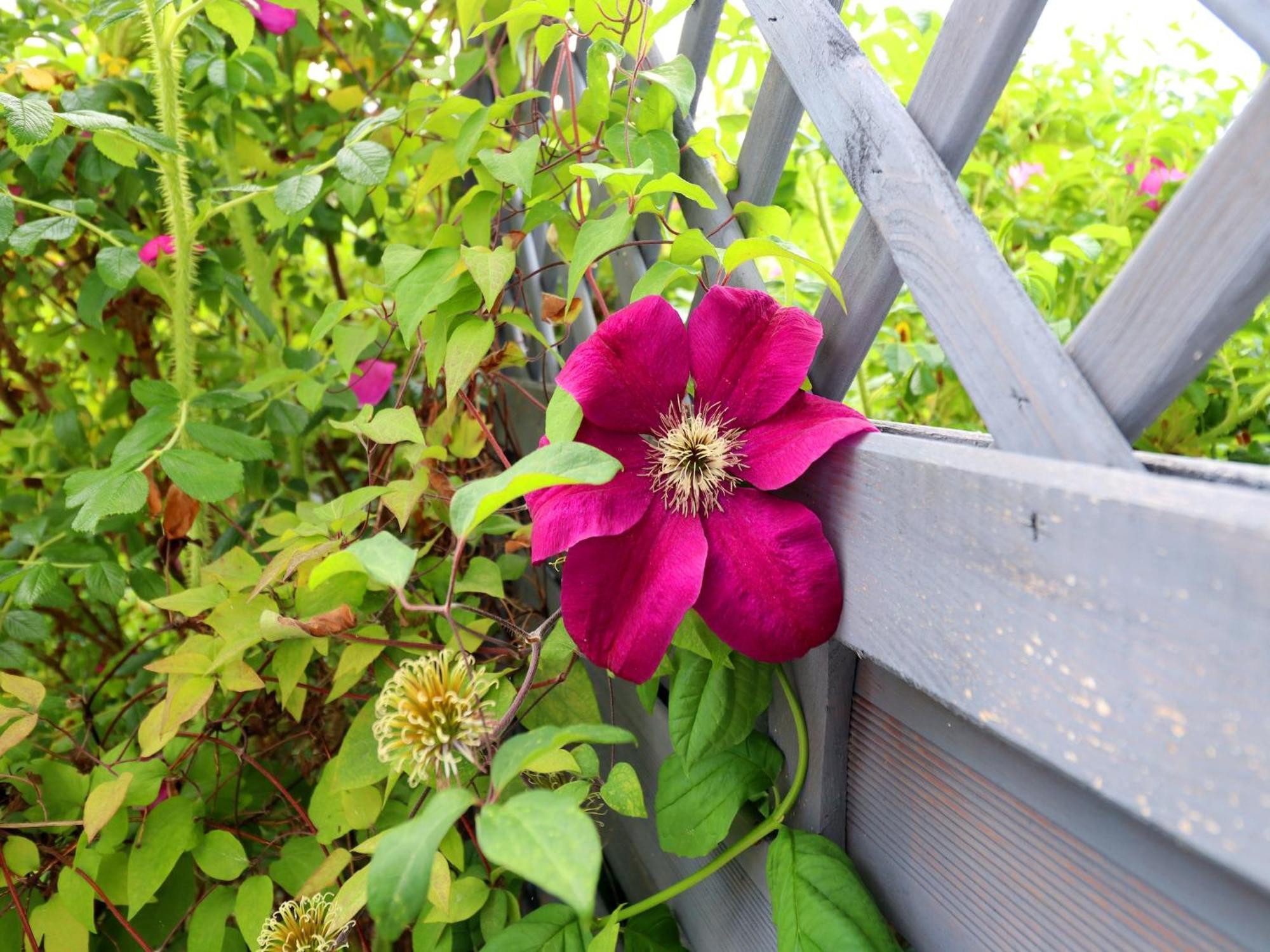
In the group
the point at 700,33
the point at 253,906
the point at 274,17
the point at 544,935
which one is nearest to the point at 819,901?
the point at 544,935

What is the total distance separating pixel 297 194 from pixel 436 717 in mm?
500

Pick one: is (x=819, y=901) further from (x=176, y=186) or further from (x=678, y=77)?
(x=176, y=186)

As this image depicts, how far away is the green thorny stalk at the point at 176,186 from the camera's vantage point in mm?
740

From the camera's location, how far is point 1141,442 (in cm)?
96

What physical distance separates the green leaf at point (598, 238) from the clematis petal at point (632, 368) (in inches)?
1.7

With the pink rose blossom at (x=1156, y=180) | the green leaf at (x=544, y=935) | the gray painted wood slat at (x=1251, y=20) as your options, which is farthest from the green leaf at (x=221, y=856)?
the pink rose blossom at (x=1156, y=180)

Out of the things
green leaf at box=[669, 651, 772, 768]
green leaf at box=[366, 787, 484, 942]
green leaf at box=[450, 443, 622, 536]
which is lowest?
green leaf at box=[669, 651, 772, 768]

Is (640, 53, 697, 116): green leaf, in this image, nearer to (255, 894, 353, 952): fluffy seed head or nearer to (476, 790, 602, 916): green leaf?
(476, 790, 602, 916): green leaf

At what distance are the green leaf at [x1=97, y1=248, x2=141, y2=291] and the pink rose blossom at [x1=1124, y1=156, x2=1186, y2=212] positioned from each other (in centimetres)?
119

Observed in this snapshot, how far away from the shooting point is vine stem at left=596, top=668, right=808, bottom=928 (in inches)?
23.7

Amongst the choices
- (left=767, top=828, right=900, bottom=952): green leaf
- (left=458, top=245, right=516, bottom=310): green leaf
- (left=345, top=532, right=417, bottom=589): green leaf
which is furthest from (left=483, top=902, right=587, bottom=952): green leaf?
(left=458, top=245, right=516, bottom=310): green leaf

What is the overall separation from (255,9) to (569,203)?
52 centimetres

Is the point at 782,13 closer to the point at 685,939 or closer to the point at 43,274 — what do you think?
the point at 685,939

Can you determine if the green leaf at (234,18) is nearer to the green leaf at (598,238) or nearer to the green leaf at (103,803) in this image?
the green leaf at (598,238)
